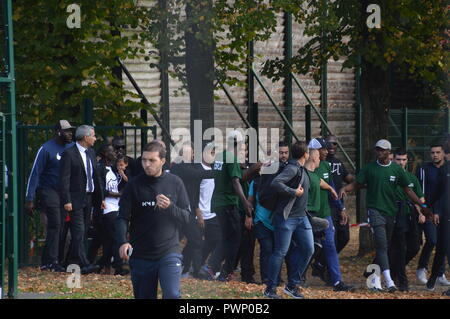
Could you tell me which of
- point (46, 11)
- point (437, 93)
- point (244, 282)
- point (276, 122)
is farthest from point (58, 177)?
point (437, 93)

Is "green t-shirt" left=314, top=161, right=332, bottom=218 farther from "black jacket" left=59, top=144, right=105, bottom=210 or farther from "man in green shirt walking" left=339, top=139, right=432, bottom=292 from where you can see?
"black jacket" left=59, top=144, right=105, bottom=210

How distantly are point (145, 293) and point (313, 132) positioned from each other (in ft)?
55.2

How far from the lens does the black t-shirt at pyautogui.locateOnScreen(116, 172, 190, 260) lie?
10.4m

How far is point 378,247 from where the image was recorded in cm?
1520

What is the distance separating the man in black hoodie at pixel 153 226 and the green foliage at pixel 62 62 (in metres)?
8.59

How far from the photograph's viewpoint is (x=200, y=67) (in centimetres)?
2084

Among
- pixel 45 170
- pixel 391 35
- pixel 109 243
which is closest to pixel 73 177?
pixel 45 170

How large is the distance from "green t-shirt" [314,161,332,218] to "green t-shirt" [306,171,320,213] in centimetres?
28

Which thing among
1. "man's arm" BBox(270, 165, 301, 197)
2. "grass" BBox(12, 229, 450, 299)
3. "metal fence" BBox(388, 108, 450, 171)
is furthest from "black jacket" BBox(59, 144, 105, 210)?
"metal fence" BBox(388, 108, 450, 171)

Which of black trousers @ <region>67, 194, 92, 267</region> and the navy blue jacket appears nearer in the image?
black trousers @ <region>67, 194, 92, 267</region>

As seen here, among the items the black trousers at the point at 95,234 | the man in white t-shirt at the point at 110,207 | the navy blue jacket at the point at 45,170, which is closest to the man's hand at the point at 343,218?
the man in white t-shirt at the point at 110,207

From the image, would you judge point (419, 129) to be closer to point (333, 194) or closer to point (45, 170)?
point (333, 194)

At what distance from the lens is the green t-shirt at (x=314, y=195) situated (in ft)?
48.1
